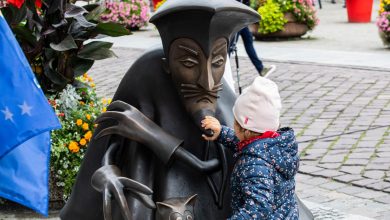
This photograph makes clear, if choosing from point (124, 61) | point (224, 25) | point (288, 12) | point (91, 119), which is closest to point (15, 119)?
point (224, 25)

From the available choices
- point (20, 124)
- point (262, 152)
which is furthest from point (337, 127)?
point (262, 152)

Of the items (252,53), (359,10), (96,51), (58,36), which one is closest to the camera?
(58,36)

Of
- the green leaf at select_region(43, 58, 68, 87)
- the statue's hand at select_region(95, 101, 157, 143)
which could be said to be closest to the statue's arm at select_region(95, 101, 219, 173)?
the statue's hand at select_region(95, 101, 157, 143)

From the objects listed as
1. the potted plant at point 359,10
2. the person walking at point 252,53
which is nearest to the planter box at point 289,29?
the potted plant at point 359,10

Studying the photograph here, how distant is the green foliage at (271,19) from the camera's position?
1565 centimetres

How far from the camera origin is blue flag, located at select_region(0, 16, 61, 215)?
426 centimetres

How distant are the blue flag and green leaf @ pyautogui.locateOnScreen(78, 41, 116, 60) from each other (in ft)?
5.19

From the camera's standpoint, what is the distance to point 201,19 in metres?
3.52

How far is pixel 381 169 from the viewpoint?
678cm

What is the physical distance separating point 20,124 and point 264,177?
4.67 ft

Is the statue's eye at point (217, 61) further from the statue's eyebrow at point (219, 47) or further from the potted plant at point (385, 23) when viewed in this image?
the potted plant at point (385, 23)

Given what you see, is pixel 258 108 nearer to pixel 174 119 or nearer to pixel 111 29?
pixel 174 119

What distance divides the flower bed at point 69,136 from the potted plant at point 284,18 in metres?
9.88

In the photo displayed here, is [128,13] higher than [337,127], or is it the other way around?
[337,127]
